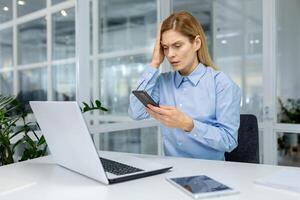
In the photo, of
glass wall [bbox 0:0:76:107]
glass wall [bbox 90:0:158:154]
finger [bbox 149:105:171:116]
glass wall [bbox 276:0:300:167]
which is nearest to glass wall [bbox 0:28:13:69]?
glass wall [bbox 0:0:76:107]

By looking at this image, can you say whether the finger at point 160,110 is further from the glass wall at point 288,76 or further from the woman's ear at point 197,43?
the glass wall at point 288,76

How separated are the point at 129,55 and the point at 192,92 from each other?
7.09ft

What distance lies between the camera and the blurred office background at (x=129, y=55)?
2.80 metres

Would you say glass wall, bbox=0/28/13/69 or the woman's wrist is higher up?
glass wall, bbox=0/28/13/69

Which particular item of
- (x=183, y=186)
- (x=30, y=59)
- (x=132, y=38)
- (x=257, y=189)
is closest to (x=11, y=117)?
(x=30, y=59)

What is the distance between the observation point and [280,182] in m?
1.03

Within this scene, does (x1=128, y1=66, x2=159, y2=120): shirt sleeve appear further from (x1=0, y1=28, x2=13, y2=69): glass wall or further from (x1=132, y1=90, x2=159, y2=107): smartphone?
(x1=0, y1=28, x2=13, y2=69): glass wall

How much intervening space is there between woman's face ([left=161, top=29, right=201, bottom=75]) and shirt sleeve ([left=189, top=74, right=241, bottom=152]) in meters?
0.19

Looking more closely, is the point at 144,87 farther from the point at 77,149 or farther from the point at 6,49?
the point at 6,49

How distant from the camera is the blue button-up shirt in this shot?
1.49 m

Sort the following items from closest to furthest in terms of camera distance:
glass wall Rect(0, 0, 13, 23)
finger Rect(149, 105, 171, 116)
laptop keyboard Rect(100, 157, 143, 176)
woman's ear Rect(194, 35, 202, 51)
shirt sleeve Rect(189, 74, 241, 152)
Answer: laptop keyboard Rect(100, 157, 143, 176) → finger Rect(149, 105, 171, 116) → shirt sleeve Rect(189, 74, 241, 152) → woman's ear Rect(194, 35, 202, 51) → glass wall Rect(0, 0, 13, 23)

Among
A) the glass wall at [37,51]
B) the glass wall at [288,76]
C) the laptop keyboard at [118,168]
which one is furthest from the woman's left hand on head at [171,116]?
the glass wall at [288,76]

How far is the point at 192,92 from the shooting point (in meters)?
1.65

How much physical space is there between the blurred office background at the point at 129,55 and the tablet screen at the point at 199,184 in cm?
188
